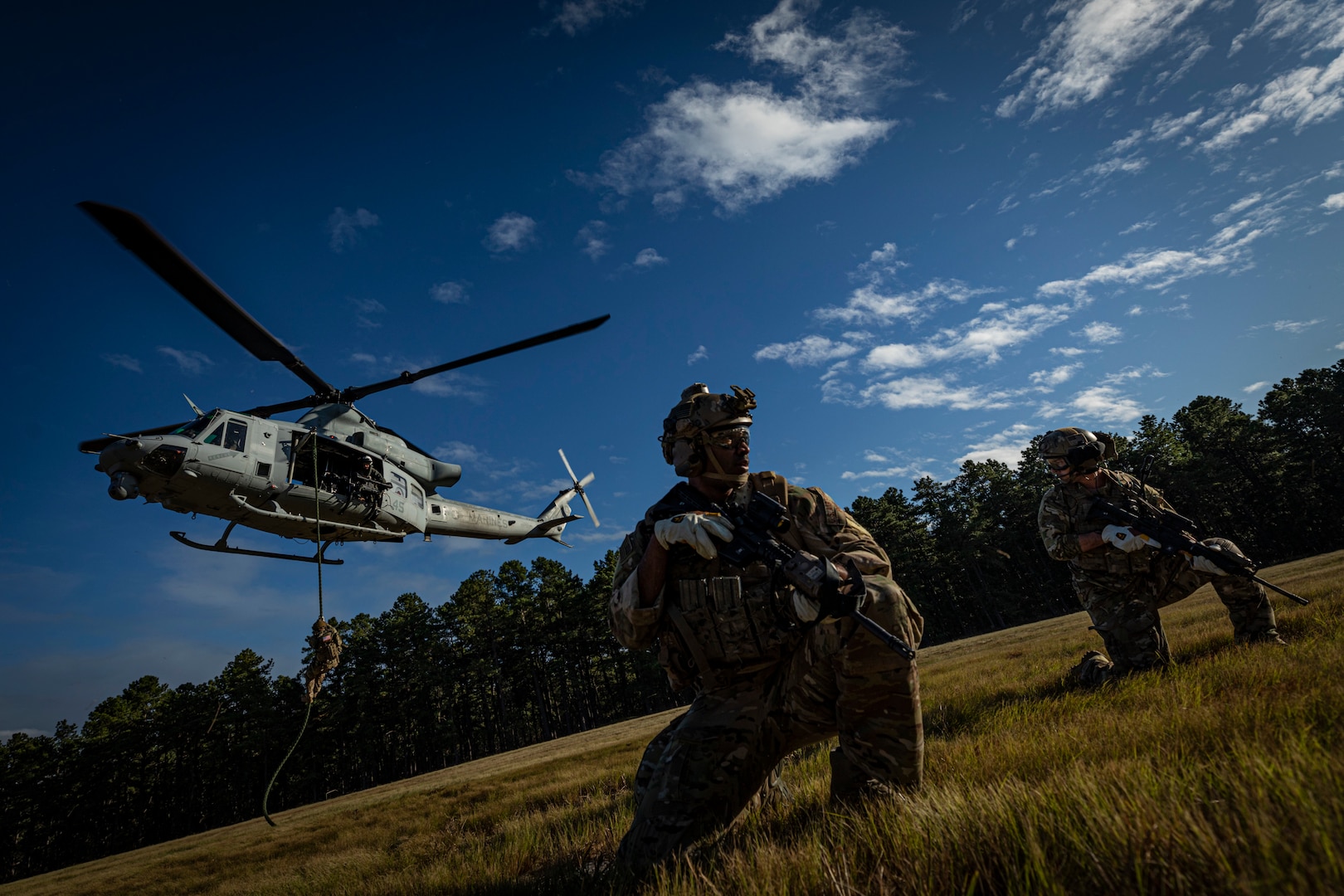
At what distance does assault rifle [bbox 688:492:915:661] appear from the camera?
2490 mm

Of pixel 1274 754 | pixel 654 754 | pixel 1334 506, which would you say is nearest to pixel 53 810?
pixel 654 754

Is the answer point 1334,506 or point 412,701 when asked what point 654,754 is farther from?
point 1334,506

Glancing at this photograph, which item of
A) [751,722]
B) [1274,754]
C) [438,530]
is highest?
[438,530]

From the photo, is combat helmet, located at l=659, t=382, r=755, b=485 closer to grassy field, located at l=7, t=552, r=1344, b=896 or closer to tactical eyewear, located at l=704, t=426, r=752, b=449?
tactical eyewear, located at l=704, t=426, r=752, b=449

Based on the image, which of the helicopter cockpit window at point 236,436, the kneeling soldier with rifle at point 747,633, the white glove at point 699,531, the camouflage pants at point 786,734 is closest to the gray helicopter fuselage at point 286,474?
the helicopter cockpit window at point 236,436

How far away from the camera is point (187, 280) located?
25.6 ft

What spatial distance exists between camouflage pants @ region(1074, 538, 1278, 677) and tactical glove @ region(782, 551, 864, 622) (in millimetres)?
3740

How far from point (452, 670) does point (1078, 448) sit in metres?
48.8

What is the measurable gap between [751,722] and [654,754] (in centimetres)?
63

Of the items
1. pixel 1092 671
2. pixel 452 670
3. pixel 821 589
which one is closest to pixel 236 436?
pixel 821 589

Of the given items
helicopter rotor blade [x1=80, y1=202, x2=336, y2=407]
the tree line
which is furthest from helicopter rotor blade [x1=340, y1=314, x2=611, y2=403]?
the tree line

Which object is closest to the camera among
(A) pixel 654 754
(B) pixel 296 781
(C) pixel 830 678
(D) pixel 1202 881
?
(D) pixel 1202 881

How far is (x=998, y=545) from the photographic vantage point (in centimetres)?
5169

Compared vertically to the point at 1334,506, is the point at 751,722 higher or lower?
higher
